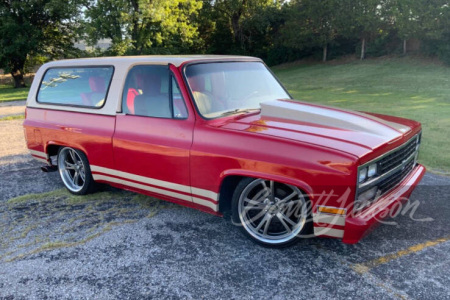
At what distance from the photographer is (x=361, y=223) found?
2812mm

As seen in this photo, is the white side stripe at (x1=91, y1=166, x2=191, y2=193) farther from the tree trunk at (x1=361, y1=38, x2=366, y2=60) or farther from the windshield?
the tree trunk at (x1=361, y1=38, x2=366, y2=60)

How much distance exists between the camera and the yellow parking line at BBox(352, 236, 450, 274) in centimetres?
304

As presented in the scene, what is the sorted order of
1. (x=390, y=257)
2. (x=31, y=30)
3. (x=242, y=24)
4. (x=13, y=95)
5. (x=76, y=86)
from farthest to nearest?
(x=242, y=24) → (x=31, y=30) → (x=13, y=95) → (x=76, y=86) → (x=390, y=257)

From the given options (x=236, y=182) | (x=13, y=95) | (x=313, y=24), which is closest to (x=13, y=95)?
(x=13, y=95)

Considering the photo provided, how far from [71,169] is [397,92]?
16113 mm

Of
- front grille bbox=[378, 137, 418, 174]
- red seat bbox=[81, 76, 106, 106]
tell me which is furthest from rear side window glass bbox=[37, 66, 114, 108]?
front grille bbox=[378, 137, 418, 174]

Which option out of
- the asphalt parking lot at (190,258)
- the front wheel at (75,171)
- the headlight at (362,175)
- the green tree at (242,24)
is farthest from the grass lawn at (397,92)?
the green tree at (242,24)

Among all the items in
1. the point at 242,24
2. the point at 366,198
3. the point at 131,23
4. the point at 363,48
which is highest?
the point at 242,24

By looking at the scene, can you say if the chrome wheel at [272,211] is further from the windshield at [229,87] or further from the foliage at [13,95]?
the foliage at [13,95]

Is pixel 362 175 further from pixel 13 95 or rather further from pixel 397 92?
pixel 13 95

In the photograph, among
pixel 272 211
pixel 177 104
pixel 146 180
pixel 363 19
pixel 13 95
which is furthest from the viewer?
pixel 363 19

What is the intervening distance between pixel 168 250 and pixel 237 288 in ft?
2.84

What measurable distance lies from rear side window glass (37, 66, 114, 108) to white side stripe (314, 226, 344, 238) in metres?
2.77

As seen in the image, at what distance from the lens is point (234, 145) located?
10.5 feet
